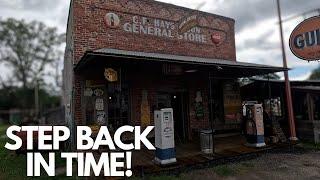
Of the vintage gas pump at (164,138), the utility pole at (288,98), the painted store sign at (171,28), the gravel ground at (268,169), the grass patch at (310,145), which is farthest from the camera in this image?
the utility pole at (288,98)

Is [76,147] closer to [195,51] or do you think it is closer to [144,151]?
[144,151]

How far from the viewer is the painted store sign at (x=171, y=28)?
1166 centimetres

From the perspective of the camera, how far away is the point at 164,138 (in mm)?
8203

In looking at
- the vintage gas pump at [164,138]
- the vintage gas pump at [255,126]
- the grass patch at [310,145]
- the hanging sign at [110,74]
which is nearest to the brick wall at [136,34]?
the hanging sign at [110,74]

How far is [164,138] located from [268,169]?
305cm

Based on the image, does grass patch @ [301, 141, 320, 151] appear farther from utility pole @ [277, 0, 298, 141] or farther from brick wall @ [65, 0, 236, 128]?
brick wall @ [65, 0, 236, 128]

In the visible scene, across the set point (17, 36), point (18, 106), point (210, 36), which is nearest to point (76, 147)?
point (210, 36)

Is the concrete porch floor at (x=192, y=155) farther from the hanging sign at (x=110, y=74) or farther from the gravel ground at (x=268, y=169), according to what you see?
the hanging sign at (x=110, y=74)

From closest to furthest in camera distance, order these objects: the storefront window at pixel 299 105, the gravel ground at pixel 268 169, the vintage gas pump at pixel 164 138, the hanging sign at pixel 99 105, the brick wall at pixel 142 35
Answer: the gravel ground at pixel 268 169 < the vintage gas pump at pixel 164 138 < the hanging sign at pixel 99 105 < the brick wall at pixel 142 35 < the storefront window at pixel 299 105

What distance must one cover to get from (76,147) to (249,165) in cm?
558

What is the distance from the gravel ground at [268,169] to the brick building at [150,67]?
92.0 inches

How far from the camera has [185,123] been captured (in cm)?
1277

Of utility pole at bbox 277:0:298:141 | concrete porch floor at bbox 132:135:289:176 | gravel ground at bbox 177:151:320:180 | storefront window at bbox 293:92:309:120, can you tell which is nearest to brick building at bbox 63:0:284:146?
utility pole at bbox 277:0:298:141

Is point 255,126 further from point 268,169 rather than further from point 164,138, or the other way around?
point 164,138
